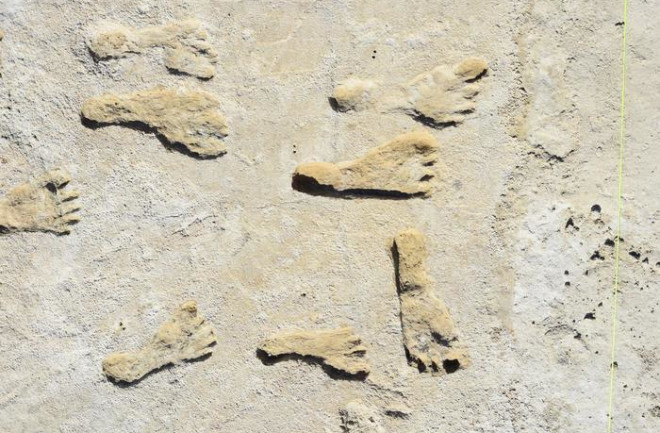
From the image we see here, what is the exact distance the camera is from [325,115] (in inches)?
95.5

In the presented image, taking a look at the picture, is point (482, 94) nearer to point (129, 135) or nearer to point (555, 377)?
point (555, 377)

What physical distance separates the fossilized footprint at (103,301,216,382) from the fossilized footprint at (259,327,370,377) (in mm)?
179

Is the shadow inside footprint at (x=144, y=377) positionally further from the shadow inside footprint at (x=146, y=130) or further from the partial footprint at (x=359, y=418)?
the shadow inside footprint at (x=146, y=130)

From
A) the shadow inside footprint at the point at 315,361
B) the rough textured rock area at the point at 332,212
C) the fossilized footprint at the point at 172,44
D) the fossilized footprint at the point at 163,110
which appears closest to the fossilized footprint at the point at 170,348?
the rough textured rock area at the point at 332,212

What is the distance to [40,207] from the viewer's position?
95.8 inches

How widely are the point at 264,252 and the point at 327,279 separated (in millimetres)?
177

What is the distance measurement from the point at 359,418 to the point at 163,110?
94 cm

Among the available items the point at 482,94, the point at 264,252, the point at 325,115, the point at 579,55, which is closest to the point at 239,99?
the point at 325,115

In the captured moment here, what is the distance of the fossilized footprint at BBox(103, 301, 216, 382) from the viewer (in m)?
2.43

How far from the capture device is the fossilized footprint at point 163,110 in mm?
2414

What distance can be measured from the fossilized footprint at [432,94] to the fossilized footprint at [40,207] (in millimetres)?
749

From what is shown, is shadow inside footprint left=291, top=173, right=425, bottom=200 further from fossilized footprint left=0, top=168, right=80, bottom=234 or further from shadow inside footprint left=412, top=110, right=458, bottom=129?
fossilized footprint left=0, top=168, right=80, bottom=234

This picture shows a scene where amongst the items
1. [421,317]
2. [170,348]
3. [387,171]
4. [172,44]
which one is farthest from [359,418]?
[172,44]

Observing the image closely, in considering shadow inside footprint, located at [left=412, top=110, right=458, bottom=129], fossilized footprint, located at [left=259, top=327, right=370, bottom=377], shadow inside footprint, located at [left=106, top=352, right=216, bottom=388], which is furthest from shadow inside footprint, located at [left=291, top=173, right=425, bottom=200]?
shadow inside footprint, located at [left=106, top=352, right=216, bottom=388]
